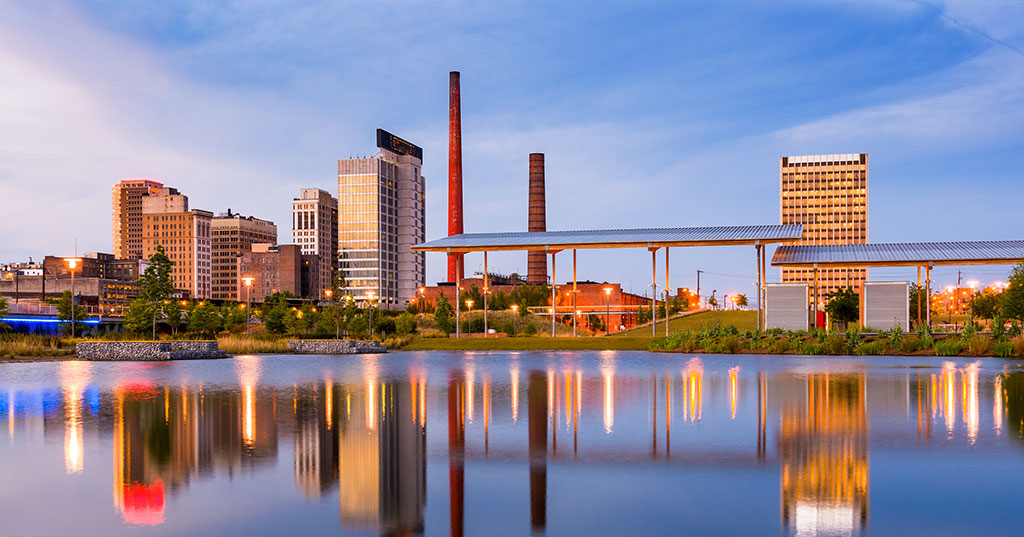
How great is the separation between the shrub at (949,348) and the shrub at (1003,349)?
150 centimetres

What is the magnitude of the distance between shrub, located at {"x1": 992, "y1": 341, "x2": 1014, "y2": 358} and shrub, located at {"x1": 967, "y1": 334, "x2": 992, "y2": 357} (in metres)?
0.59

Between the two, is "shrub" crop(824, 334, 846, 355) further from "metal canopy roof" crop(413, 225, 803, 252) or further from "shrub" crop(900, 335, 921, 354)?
"metal canopy roof" crop(413, 225, 803, 252)

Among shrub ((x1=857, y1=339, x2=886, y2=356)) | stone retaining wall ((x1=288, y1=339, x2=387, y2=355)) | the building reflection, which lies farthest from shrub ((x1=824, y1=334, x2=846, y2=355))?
stone retaining wall ((x1=288, y1=339, x2=387, y2=355))

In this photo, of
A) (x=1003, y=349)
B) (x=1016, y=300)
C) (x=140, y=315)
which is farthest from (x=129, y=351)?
(x=1016, y=300)

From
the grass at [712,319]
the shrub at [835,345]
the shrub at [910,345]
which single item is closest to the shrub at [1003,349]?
the shrub at [910,345]

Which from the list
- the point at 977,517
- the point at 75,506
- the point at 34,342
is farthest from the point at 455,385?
the point at 34,342

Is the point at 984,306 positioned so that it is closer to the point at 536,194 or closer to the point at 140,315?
the point at 536,194

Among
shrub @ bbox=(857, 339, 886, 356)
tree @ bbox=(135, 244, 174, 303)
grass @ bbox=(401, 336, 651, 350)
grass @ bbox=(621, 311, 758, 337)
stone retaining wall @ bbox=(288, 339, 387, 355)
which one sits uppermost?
tree @ bbox=(135, 244, 174, 303)

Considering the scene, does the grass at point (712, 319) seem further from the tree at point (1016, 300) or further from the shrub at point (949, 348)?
the shrub at point (949, 348)

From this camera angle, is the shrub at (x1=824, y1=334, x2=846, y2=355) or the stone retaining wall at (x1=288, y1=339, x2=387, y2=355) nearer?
the shrub at (x1=824, y1=334, x2=846, y2=355)

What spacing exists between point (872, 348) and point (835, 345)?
1.88 meters

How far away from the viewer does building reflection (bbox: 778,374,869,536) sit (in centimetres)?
756

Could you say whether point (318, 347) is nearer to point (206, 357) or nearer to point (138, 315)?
point (206, 357)

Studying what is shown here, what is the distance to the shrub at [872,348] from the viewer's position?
4097 centimetres
